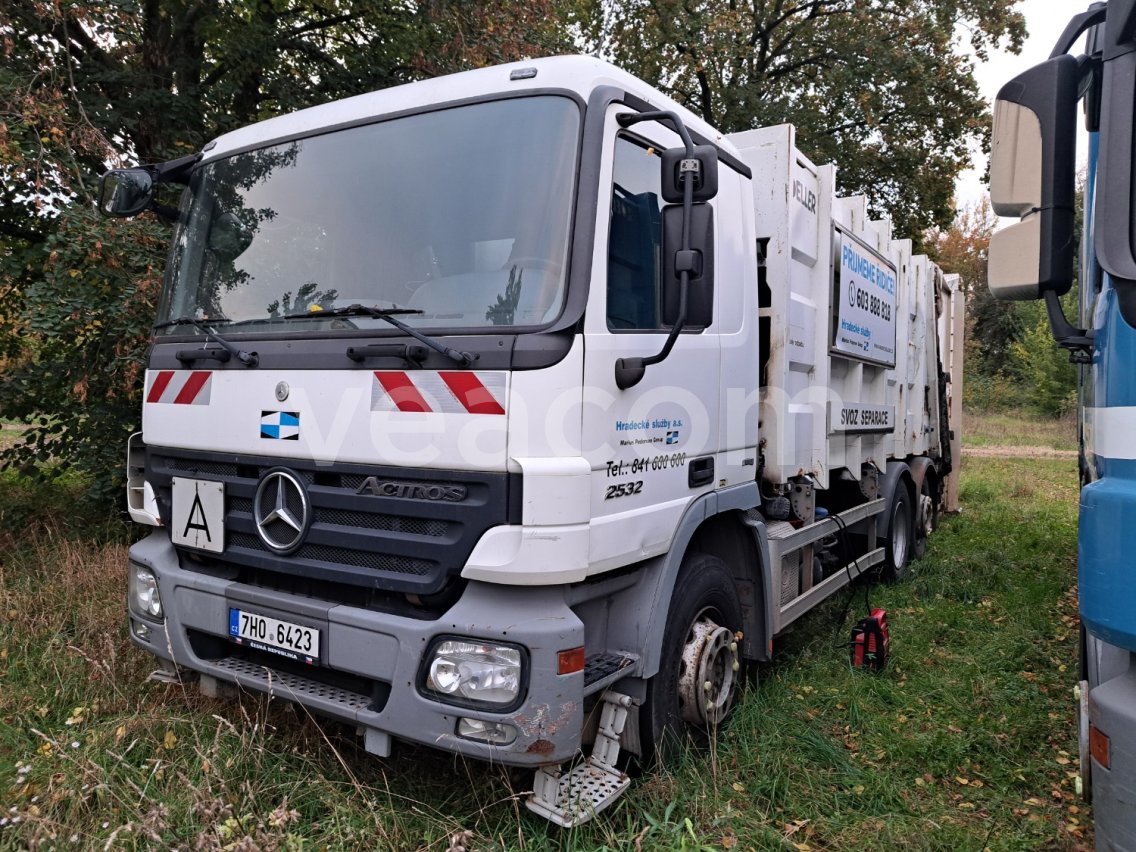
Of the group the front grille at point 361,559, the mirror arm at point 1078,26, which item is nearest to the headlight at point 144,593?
the front grille at point 361,559

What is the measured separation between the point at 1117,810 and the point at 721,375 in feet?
6.80

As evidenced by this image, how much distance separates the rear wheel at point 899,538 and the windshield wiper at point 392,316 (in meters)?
4.83

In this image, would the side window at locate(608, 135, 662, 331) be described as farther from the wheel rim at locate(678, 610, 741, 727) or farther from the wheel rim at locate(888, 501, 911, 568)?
the wheel rim at locate(888, 501, 911, 568)

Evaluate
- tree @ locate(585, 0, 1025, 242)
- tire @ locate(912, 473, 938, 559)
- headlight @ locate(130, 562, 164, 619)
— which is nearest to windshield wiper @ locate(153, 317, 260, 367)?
headlight @ locate(130, 562, 164, 619)

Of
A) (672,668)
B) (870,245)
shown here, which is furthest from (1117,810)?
(870,245)

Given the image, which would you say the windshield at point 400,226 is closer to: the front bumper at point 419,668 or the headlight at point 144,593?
the front bumper at point 419,668

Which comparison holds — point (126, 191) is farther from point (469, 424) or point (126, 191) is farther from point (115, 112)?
point (115, 112)

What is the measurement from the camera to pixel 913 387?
24.1ft

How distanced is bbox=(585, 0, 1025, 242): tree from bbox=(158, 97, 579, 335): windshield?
13526 mm

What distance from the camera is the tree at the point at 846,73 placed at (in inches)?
617

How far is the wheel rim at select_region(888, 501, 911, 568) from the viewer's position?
21.7 feet

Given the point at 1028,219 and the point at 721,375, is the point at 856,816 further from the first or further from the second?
the point at 1028,219

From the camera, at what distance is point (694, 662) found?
329 centimetres

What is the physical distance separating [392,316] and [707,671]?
1.94 meters
